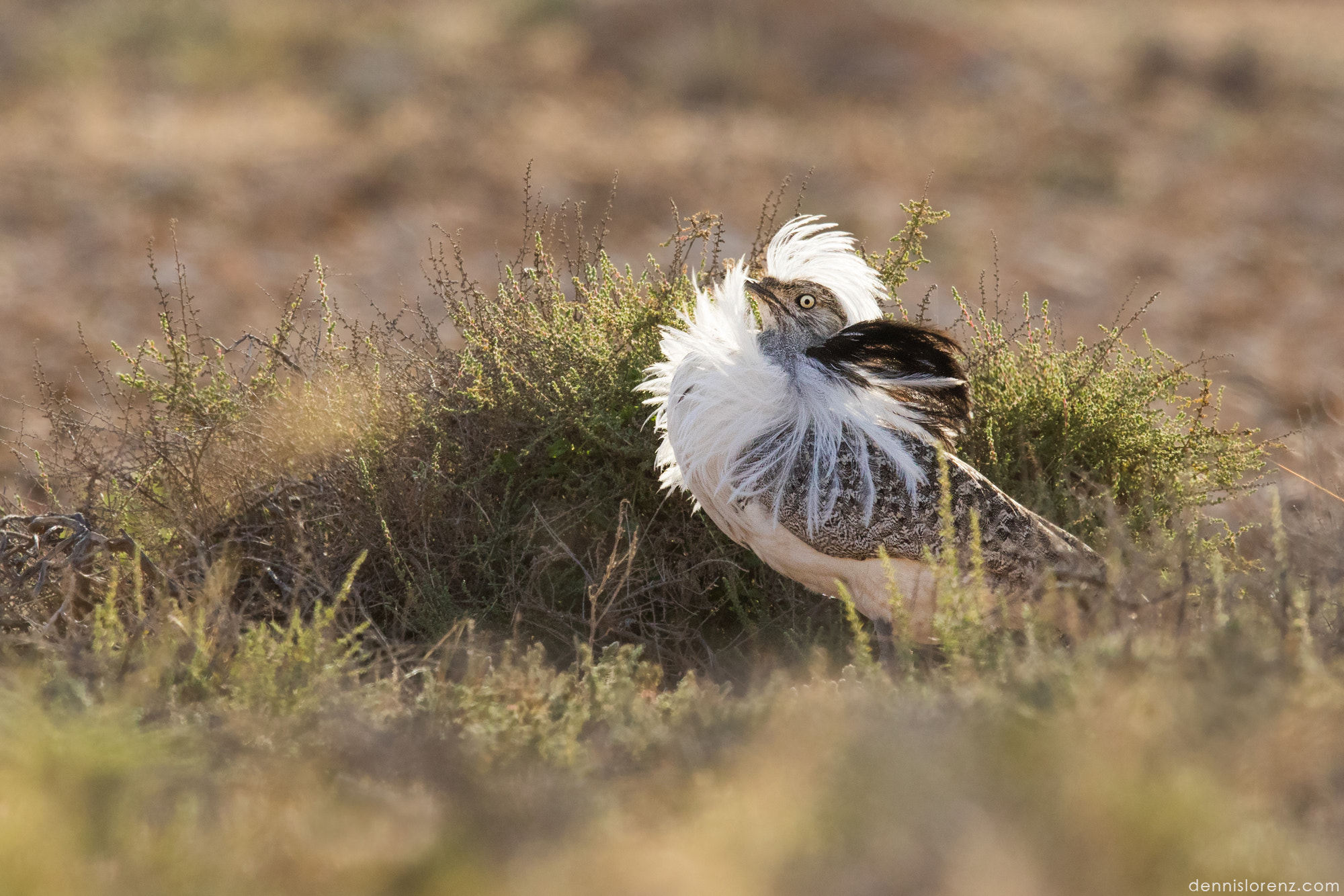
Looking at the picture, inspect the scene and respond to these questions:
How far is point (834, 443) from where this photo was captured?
429 centimetres

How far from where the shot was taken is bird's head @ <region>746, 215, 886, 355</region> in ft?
14.8

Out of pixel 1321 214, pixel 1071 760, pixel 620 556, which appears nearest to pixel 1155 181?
pixel 1321 214

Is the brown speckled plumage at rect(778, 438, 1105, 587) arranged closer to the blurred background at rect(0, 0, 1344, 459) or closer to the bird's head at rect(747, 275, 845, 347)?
the bird's head at rect(747, 275, 845, 347)

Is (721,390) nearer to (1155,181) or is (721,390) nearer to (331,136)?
(331,136)

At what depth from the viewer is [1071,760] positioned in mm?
2697

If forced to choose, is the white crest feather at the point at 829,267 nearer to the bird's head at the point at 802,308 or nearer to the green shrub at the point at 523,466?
the bird's head at the point at 802,308

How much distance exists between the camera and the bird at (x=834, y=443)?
4238 millimetres

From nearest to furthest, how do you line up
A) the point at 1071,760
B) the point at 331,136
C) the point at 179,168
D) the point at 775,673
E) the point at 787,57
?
1. the point at 1071,760
2. the point at 775,673
3. the point at 179,168
4. the point at 331,136
5. the point at 787,57

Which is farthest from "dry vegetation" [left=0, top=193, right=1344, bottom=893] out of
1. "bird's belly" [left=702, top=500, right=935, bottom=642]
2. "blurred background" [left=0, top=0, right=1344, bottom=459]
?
"blurred background" [left=0, top=0, right=1344, bottom=459]

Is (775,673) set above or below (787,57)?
below

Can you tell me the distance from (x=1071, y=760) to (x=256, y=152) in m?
13.5

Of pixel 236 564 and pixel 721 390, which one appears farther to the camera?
pixel 236 564

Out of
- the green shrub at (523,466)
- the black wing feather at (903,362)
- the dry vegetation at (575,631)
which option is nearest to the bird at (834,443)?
the black wing feather at (903,362)

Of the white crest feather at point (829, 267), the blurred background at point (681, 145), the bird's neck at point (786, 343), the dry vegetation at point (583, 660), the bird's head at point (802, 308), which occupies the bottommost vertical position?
the dry vegetation at point (583, 660)
